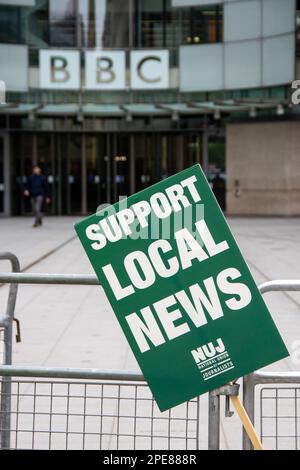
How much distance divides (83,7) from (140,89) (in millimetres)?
4000

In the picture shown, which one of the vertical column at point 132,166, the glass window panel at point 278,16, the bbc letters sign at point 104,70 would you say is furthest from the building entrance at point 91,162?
the glass window panel at point 278,16

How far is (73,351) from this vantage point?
7.76 meters

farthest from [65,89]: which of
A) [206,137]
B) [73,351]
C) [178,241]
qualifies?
[178,241]

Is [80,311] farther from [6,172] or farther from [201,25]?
[6,172]

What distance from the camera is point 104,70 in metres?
32.1

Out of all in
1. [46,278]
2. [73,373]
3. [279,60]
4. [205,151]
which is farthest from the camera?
[205,151]

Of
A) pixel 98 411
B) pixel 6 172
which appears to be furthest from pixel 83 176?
pixel 98 411

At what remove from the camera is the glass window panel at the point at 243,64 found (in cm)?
3072

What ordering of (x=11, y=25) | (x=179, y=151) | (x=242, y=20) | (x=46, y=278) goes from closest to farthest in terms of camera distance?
1. (x=46, y=278)
2. (x=242, y=20)
3. (x=11, y=25)
4. (x=179, y=151)

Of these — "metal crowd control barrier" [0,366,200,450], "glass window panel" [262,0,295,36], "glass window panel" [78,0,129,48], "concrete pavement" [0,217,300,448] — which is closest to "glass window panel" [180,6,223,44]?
"glass window panel" [262,0,295,36]

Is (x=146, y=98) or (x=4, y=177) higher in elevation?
(x=146, y=98)

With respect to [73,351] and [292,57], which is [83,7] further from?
[73,351]

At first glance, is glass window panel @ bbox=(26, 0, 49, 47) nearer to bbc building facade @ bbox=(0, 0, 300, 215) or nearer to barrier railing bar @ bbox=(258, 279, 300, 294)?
bbc building facade @ bbox=(0, 0, 300, 215)

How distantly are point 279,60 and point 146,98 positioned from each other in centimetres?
541
